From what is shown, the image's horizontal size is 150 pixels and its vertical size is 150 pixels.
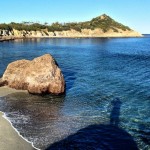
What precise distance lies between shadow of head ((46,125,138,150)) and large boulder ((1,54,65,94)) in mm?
10613

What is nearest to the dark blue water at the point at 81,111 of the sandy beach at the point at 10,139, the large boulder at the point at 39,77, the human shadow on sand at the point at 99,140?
the human shadow on sand at the point at 99,140

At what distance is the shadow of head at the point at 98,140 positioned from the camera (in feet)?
62.3

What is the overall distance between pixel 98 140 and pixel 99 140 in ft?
0.21

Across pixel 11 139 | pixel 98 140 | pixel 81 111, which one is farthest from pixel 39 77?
pixel 98 140

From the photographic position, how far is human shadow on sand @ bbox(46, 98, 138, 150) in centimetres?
1898

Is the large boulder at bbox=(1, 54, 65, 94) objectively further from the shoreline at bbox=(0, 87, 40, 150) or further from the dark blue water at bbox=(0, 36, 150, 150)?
the shoreline at bbox=(0, 87, 40, 150)

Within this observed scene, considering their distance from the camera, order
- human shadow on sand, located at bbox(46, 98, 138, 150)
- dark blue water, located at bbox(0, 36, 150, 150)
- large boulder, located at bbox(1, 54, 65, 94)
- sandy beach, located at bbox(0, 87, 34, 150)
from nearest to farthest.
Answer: sandy beach, located at bbox(0, 87, 34, 150), human shadow on sand, located at bbox(46, 98, 138, 150), dark blue water, located at bbox(0, 36, 150, 150), large boulder, located at bbox(1, 54, 65, 94)

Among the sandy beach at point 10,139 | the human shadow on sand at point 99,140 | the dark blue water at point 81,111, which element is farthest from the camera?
the dark blue water at point 81,111

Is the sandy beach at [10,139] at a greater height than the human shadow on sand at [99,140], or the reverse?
the sandy beach at [10,139]

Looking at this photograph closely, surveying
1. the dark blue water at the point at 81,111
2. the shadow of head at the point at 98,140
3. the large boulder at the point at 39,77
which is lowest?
the shadow of head at the point at 98,140

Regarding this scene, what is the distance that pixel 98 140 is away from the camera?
20.1 metres

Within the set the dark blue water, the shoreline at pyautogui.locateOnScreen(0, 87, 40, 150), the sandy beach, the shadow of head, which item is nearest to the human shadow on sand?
the shadow of head

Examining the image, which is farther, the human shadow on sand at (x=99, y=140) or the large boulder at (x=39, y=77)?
the large boulder at (x=39, y=77)

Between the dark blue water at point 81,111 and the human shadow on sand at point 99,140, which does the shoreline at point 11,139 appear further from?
the human shadow on sand at point 99,140
